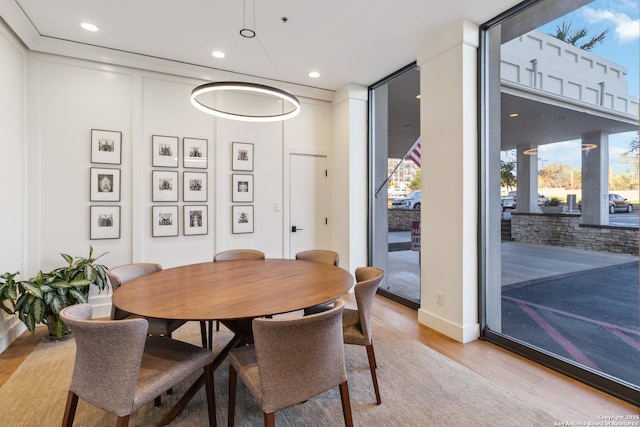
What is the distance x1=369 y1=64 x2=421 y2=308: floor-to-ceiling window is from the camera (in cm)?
412

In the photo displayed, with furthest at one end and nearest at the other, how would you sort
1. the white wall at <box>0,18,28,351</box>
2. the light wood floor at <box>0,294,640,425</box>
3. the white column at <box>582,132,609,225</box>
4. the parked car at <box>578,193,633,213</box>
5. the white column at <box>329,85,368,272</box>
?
the white column at <box>329,85,368,272</box>
the white wall at <box>0,18,28,351</box>
the white column at <box>582,132,609,225</box>
the parked car at <box>578,193,633,213</box>
the light wood floor at <box>0,294,640,425</box>

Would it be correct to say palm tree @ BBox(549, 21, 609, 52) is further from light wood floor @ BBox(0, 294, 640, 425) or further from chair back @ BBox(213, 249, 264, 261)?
chair back @ BBox(213, 249, 264, 261)

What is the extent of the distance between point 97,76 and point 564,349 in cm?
529

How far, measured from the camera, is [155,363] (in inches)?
64.2

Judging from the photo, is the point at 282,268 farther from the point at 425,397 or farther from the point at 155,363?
the point at 425,397

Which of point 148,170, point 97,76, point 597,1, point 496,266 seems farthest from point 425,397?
point 97,76

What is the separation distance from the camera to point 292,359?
4.71ft

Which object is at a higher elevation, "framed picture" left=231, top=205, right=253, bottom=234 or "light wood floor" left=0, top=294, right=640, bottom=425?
"framed picture" left=231, top=205, right=253, bottom=234

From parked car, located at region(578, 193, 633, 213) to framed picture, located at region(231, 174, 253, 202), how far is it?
368cm

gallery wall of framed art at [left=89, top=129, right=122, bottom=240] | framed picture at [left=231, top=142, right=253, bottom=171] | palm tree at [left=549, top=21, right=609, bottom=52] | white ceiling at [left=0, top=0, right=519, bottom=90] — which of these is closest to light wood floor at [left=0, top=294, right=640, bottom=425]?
gallery wall of framed art at [left=89, top=129, right=122, bottom=240]

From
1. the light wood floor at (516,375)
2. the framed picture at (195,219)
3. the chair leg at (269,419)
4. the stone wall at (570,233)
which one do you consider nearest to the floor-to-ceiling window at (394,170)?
the light wood floor at (516,375)

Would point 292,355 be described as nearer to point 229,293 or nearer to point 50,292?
point 229,293

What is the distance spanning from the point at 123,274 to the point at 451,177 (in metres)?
2.99

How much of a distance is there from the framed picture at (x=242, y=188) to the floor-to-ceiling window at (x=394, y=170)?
1.76 metres
